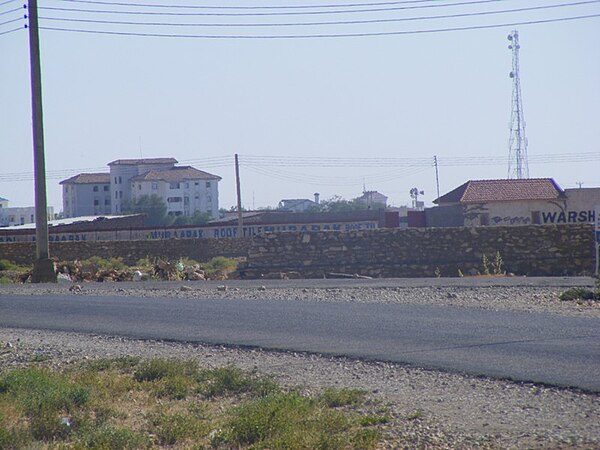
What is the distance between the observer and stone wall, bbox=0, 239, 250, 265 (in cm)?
5141

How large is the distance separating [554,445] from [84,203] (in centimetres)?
12704

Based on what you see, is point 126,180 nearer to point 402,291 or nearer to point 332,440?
point 402,291

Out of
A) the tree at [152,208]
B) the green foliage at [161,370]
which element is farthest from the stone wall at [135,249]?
the tree at [152,208]

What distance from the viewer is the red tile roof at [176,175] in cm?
11888

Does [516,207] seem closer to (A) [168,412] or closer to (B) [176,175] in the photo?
(A) [168,412]

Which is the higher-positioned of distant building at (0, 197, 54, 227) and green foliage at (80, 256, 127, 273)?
distant building at (0, 197, 54, 227)

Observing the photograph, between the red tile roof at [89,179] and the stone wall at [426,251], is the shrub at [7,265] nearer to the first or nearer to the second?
the stone wall at [426,251]

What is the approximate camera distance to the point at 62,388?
1202 centimetres

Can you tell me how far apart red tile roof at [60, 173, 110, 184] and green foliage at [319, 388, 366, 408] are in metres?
120

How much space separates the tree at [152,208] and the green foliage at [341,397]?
10302cm

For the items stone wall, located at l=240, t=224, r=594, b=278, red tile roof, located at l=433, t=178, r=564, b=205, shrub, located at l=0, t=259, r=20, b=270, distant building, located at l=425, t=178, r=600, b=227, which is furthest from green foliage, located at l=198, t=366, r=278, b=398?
red tile roof, located at l=433, t=178, r=564, b=205

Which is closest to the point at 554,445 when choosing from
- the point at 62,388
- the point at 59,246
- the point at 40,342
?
the point at 62,388

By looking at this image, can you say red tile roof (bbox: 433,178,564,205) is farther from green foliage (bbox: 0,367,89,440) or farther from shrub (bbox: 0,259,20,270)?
green foliage (bbox: 0,367,89,440)

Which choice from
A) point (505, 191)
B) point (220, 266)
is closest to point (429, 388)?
point (220, 266)
